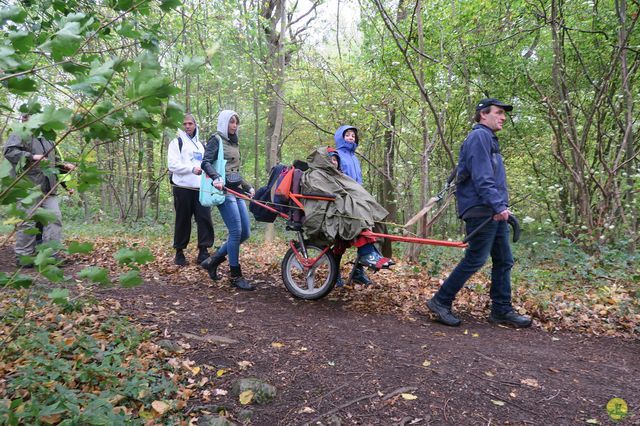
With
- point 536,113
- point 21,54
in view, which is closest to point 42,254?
point 21,54

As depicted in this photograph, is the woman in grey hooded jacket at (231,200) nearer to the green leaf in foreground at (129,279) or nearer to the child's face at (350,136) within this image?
the child's face at (350,136)

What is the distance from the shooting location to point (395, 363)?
350 cm

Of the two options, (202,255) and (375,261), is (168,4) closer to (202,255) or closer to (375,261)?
(375,261)

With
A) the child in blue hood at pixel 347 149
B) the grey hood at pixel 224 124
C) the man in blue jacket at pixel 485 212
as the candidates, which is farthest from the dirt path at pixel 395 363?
the grey hood at pixel 224 124

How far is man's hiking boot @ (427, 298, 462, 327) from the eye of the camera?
4.48 meters

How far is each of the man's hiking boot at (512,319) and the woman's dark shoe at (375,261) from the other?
136 centimetres

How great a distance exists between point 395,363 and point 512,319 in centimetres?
183

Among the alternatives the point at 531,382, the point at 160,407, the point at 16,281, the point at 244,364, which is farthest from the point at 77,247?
the point at 531,382

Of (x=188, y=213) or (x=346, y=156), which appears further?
(x=188, y=213)

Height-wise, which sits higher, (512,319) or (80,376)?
(512,319)

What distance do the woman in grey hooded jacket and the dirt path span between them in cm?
75

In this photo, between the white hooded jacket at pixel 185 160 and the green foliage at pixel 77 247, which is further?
the white hooded jacket at pixel 185 160

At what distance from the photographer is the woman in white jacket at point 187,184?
6191 mm

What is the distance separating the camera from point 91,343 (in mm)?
3332
